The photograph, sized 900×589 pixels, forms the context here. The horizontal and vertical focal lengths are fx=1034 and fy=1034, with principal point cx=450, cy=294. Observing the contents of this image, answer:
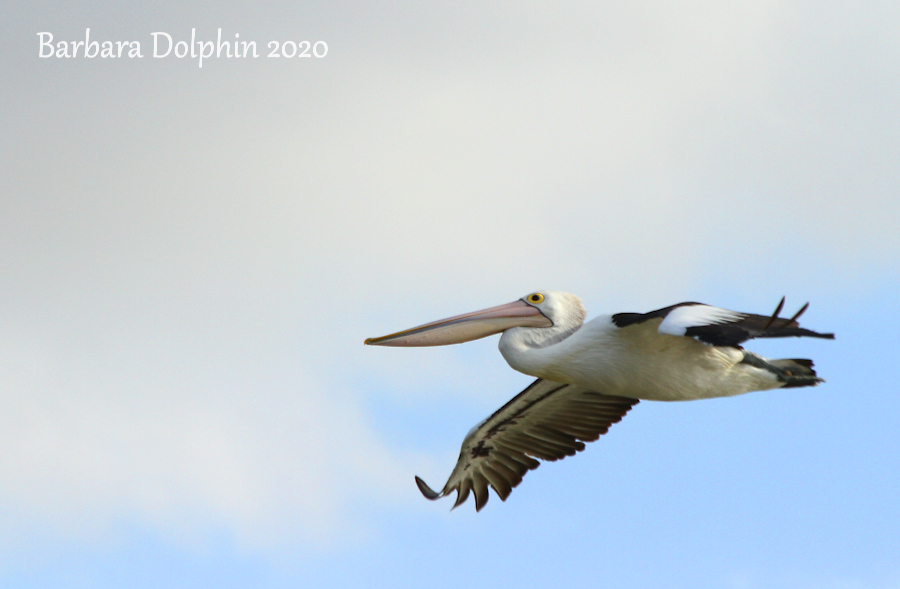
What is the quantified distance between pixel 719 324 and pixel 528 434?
14.8ft

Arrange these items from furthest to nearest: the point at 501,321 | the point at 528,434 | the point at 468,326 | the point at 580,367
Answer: the point at 528,434 < the point at 468,326 < the point at 501,321 < the point at 580,367

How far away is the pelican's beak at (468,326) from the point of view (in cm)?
1198

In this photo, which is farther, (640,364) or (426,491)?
(426,491)

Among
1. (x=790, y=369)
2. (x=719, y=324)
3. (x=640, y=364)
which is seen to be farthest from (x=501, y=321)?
(x=790, y=369)

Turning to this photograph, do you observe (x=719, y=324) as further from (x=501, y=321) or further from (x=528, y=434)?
(x=528, y=434)

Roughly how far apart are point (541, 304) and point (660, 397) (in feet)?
5.64

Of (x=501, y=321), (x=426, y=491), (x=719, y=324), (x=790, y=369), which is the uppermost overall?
(x=501, y=321)

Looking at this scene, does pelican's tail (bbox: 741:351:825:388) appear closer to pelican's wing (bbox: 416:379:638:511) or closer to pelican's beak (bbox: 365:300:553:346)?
pelican's wing (bbox: 416:379:638:511)

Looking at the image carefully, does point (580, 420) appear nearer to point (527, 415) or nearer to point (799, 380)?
point (527, 415)

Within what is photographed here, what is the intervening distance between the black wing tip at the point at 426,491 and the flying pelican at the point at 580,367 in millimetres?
15

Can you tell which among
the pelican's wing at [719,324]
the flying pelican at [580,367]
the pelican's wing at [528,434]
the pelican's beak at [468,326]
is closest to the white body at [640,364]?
the flying pelican at [580,367]

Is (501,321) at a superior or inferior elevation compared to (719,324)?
superior

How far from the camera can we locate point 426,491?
12.9m

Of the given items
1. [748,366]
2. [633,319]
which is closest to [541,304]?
[633,319]
